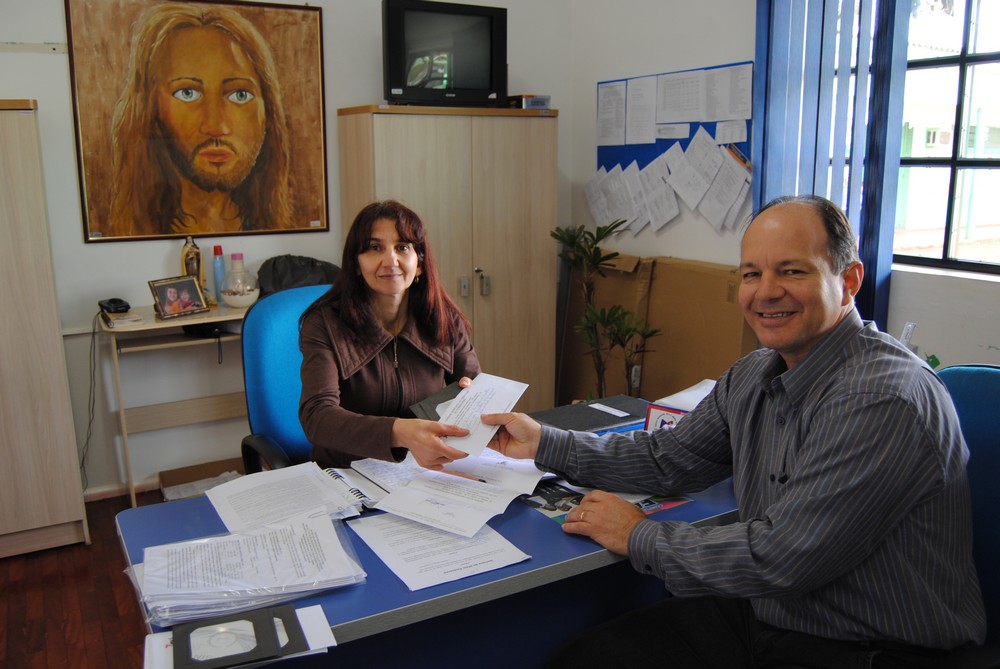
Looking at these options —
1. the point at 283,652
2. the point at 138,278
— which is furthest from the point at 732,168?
→ the point at 283,652

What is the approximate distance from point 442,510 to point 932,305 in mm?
2128

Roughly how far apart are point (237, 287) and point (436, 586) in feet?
8.67

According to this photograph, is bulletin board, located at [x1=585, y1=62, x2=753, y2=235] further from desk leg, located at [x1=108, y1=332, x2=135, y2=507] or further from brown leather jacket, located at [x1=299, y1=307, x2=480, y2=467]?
desk leg, located at [x1=108, y1=332, x2=135, y2=507]

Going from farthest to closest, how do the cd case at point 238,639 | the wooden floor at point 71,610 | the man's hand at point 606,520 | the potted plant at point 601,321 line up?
the potted plant at point 601,321 → the wooden floor at point 71,610 → the man's hand at point 606,520 → the cd case at point 238,639

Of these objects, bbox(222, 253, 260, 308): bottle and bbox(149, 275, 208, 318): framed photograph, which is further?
bbox(222, 253, 260, 308): bottle

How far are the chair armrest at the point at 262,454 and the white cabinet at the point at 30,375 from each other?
137 cm

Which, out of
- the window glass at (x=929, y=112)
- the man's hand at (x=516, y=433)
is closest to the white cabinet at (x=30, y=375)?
the man's hand at (x=516, y=433)

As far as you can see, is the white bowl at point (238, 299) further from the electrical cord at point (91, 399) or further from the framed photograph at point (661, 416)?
the framed photograph at point (661, 416)

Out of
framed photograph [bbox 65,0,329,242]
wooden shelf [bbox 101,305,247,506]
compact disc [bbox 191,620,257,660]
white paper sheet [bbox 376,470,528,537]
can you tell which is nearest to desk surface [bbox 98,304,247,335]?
wooden shelf [bbox 101,305,247,506]

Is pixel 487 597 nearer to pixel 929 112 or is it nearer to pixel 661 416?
pixel 661 416

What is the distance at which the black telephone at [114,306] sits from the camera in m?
3.53

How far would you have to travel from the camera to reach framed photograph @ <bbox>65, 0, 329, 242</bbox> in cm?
354

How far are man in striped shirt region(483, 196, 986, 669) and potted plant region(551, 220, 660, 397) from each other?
2212 millimetres

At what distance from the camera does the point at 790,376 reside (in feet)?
Answer: 5.09
